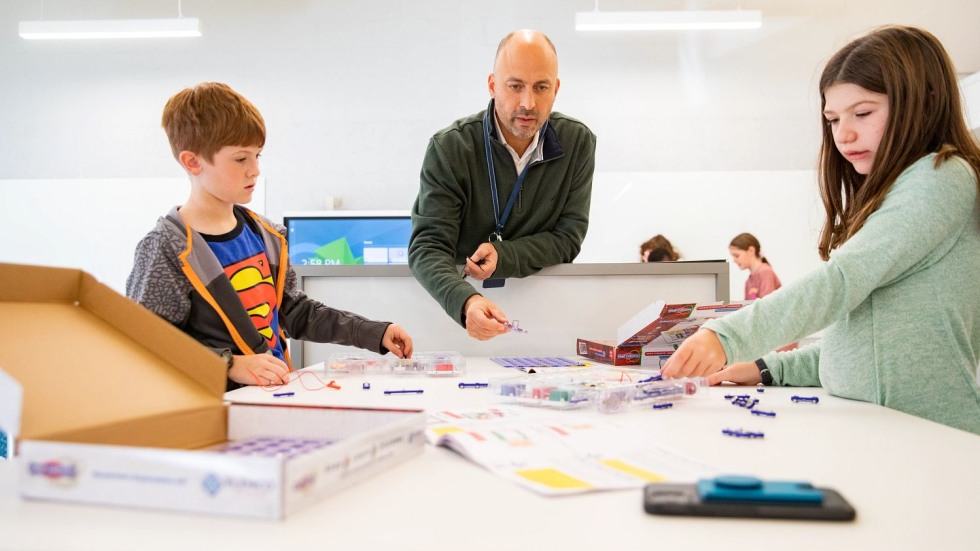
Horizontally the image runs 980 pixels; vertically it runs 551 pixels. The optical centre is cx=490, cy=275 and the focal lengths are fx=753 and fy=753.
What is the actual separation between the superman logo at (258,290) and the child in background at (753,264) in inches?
141

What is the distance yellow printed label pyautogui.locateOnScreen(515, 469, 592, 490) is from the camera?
602 millimetres

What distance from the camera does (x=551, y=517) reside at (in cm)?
53

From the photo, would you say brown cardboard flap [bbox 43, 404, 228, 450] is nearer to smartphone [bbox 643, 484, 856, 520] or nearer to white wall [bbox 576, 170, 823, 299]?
smartphone [bbox 643, 484, 856, 520]

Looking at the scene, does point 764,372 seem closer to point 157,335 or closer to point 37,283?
point 157,335

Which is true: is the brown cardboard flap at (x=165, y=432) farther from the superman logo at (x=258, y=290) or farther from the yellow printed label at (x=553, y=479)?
the superman logo at (x=258, y=290)

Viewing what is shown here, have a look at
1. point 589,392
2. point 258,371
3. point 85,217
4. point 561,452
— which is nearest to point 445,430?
point 561,452

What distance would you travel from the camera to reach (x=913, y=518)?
539 millimetres

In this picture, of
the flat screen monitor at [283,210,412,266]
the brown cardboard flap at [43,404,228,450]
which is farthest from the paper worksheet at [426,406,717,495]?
the flat screen monitor at [283,210,412,266]

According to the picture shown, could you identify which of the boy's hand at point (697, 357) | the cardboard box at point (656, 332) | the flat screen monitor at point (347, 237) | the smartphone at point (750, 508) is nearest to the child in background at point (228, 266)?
the cardboard box at point (656, 332)

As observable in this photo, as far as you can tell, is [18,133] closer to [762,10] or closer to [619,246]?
[619,246]

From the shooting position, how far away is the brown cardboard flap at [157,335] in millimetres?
768

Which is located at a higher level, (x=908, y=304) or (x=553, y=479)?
(x=908, y=304)

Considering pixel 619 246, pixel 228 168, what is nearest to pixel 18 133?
pixel 619 246

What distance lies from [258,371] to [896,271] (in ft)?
3.41
